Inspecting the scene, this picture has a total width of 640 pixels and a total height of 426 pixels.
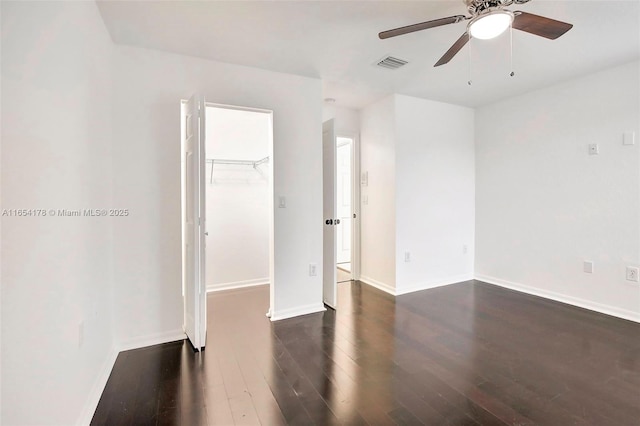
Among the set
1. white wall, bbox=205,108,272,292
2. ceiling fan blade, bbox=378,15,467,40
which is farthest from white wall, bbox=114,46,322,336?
ceiling fan blade, bbox=378,15,467,40

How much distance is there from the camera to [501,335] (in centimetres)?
273

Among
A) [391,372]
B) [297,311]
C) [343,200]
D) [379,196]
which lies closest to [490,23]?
[391,372]

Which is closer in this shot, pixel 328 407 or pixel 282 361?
pixel 328 407

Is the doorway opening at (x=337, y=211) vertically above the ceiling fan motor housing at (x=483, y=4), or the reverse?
the ceiling fan motor housing at (x=483, y=4)

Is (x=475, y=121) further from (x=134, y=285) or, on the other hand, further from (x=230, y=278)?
(x=134, y=285)

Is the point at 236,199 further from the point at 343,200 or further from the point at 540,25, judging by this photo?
the point at 540,25

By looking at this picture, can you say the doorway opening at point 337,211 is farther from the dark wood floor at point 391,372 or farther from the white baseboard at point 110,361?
the white baseboard at point 110,361

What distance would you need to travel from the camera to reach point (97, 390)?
1.90m

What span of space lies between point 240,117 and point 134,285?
213 centimetres

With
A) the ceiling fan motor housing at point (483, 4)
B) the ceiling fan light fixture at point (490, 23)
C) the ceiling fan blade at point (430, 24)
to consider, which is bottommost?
the ceiling fan light fixture at point (490, 23)

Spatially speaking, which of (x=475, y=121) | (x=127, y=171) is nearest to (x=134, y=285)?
(x=127, y=171)

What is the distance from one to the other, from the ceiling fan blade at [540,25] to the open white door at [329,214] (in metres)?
1.91

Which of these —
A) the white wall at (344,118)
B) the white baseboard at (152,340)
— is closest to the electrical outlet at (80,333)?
the white baseboard at (152,340)

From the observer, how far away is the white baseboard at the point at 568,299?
10.2 ft
